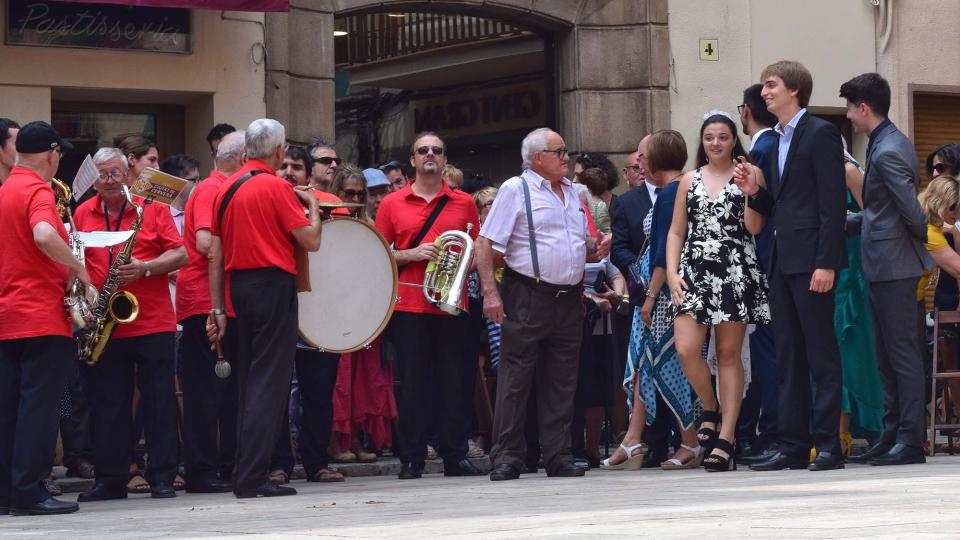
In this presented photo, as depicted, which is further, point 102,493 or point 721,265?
point 721,265

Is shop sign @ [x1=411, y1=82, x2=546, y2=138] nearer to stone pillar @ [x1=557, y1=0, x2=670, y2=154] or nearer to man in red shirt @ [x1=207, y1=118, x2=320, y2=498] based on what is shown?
stone pillar @ [x1=557, y1=0, x2=670, y2=154]

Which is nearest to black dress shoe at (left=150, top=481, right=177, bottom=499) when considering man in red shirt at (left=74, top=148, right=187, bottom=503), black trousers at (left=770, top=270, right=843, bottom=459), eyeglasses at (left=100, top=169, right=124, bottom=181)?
man in red shirt at (left=74, top=148, right=187, bottom=503)

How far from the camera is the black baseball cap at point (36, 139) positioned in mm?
8641

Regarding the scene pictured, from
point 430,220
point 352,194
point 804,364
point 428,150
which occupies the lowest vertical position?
point 804,364

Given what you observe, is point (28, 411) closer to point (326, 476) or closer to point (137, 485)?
point (137, 485)

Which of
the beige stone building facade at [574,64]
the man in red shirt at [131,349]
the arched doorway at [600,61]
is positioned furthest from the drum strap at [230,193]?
the arched doorway at [600,61]

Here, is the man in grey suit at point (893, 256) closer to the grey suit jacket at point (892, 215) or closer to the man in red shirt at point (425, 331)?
the grey suit jacket at point (892, 215)

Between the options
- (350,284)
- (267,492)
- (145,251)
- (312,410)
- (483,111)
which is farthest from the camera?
(483,111)

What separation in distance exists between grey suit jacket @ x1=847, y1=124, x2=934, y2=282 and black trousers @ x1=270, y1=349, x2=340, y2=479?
317 cm

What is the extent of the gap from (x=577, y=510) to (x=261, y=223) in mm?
2638

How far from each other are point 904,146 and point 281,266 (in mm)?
3587

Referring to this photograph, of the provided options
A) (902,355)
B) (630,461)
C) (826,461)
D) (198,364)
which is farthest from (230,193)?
(902,355)

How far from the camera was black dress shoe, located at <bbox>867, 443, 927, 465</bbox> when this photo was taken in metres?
9.98

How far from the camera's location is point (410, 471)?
34.8 feet
